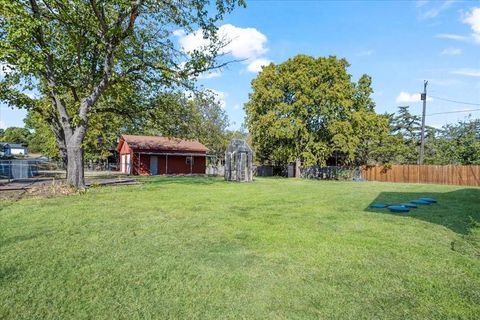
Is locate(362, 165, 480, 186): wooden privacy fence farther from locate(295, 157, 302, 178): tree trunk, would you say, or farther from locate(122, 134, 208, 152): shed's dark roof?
locate(122, 134, 208, 152): shed's dark roof

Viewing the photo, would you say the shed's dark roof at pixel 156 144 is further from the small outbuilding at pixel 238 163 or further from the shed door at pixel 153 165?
the small outbuilding at pixel 238 163

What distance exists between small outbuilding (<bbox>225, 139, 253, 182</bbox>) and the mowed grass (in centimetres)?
1463

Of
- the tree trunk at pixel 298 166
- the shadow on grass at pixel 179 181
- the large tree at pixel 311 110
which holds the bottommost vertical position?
the shadow on grass at pixel 179 181

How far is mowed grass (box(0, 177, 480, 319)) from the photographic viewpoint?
307cm

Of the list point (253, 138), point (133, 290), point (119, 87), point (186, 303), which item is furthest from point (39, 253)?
point (253, 138)

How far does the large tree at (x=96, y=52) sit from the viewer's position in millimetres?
13078

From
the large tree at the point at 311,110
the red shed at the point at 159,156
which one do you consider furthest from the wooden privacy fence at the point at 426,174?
the red shed at the point at 159,156

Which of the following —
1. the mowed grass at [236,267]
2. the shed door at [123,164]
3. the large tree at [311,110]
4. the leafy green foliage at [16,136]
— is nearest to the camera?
the mowed grass at [236,267]

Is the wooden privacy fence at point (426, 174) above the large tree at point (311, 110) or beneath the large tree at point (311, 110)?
beneath

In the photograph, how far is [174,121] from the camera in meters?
17.9

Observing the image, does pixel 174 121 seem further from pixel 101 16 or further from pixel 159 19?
pixel 101 16

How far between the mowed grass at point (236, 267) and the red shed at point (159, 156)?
23.8 meters

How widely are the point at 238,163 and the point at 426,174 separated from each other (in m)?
15.7

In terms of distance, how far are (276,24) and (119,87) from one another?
8.48 metres
